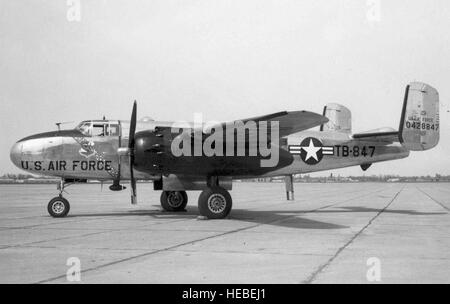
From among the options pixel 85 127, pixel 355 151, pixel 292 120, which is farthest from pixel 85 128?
pixel 355 151

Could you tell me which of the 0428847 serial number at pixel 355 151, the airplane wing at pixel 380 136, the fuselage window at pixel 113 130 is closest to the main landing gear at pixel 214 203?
the fuselage window at pixel 113 130

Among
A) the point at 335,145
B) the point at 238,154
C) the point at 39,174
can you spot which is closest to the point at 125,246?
the point at 238,154

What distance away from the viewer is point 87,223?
13.7 meters

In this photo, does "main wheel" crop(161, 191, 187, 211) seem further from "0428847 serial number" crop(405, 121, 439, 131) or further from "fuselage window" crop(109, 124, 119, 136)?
"0428847 serial number" crop(405, 121, 439, 131)

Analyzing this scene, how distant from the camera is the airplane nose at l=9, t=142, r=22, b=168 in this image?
50.9 ft

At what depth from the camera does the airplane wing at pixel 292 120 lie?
12336mm

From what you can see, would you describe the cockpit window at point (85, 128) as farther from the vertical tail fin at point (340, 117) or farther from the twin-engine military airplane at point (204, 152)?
the vertical tail fin at point (340, 117)

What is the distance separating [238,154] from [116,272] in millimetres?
9087

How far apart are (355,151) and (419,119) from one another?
2.70 meters

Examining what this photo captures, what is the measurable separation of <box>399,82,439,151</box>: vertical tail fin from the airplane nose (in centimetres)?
1401

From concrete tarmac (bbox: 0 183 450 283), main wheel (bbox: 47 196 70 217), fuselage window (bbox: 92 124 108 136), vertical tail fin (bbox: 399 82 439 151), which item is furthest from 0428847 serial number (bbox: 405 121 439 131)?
main wheel (bbox: 47 196 70 217)

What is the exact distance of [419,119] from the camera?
17.5m

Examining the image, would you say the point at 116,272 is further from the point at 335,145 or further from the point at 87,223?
the point at 335,145
